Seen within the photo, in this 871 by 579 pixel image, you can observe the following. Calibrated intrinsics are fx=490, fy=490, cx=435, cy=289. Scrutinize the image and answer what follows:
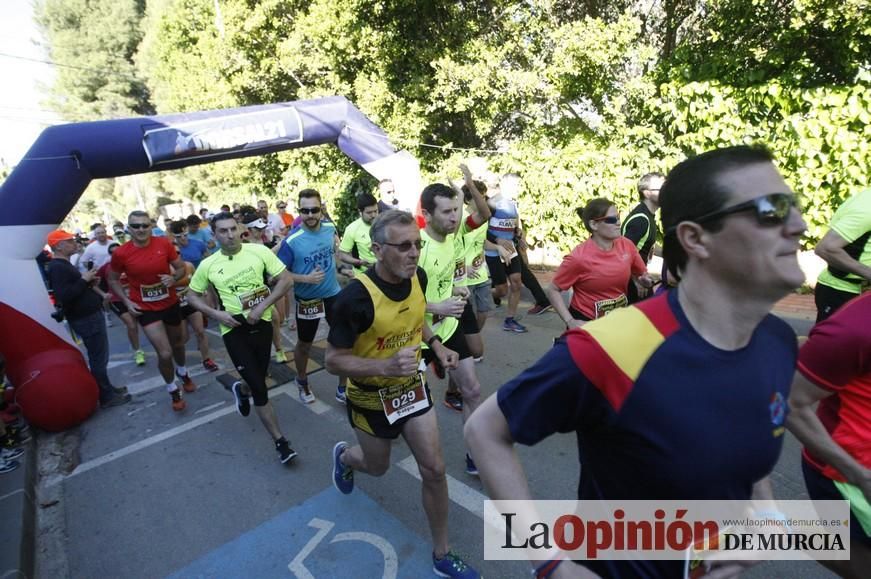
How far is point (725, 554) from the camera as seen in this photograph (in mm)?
1272

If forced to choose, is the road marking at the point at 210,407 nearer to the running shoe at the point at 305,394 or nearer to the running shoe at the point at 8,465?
the running shoe at the point at 305,394

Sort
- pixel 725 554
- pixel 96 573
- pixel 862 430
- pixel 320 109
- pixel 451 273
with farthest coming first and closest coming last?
1. pixel 320 109
2. pixel 451 273
3. pixel 96 573
4. pixel 862 430
5. pixel 725 554

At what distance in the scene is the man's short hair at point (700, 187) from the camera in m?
1.16

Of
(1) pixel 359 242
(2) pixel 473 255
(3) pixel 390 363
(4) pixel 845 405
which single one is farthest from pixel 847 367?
(1) pixel 359 242

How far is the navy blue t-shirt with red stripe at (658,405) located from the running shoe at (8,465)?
4947mm

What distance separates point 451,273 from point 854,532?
284 cm

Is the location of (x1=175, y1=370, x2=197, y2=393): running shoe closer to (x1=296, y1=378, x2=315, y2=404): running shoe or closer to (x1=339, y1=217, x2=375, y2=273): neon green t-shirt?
(x1=296, y1=378, x2=315, y2=404): running shoe

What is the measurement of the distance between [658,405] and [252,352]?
12.2 feet

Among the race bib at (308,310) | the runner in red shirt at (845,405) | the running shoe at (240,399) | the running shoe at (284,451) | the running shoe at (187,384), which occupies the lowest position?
the running shoe at (187,384)

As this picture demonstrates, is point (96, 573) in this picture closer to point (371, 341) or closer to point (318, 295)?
point (371, 341)

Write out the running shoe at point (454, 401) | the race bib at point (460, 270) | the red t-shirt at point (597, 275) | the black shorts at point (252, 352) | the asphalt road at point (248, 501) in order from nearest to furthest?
the asphalt road at point (248, 501)
the red t-shirt at point (597, 275)
the black shorts at point (252, 352)
the race bib at point (460, 270)
the running shoe at point (454, 401)

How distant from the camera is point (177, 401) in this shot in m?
5.45

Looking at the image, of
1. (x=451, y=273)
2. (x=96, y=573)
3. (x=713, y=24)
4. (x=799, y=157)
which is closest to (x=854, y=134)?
(x=799, y=157)

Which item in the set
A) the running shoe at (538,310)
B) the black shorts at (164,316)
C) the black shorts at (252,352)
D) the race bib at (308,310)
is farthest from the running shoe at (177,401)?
the running shoe at (538,310)
